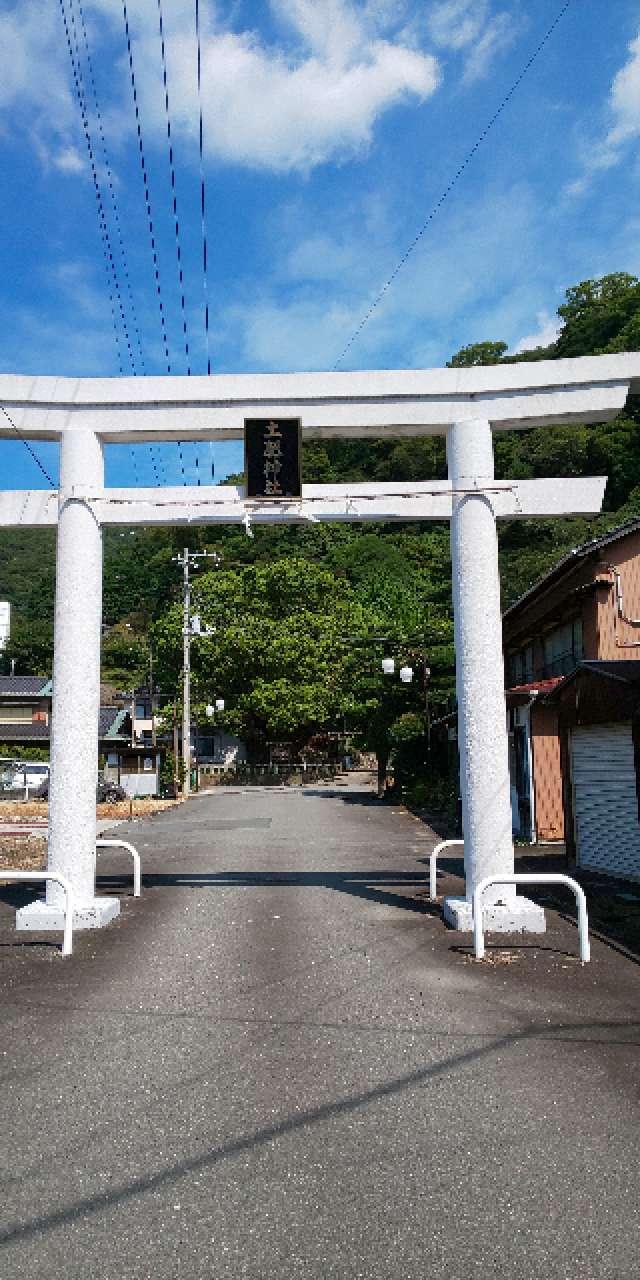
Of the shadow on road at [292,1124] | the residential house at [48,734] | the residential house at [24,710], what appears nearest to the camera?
the shadow on road at [292,1124]

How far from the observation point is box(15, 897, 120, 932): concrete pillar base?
7.86m

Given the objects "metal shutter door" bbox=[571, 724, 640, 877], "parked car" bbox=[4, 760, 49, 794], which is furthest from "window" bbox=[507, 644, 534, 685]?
"parked car" bbox=[4, 760, 49, 794]

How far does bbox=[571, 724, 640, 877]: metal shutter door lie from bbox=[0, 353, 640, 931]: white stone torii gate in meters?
4.43

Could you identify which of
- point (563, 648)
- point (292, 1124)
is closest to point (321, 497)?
point (292, 1124)

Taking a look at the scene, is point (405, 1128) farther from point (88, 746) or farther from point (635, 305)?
point (635, 305)

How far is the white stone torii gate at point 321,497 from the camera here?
8086mm

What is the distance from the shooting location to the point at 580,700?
12469 millimetres

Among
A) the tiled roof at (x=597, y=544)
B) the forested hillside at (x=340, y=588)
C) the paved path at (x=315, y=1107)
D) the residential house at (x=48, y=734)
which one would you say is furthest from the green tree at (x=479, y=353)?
the paved path at (x=315, y=1107)

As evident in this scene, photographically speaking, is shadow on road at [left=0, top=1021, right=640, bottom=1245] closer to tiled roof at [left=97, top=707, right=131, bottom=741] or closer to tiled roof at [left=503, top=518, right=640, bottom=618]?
tiled roof at [left=503, top=518, right=640, bottom=618]

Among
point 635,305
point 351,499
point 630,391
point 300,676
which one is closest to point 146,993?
point 351,499

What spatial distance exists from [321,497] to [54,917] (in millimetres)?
5033

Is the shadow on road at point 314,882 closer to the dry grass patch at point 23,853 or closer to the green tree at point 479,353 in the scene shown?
the dry grass patch at point 23,853

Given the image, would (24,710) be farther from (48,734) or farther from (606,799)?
(606,799)

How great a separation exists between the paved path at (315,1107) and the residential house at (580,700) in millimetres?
4572
